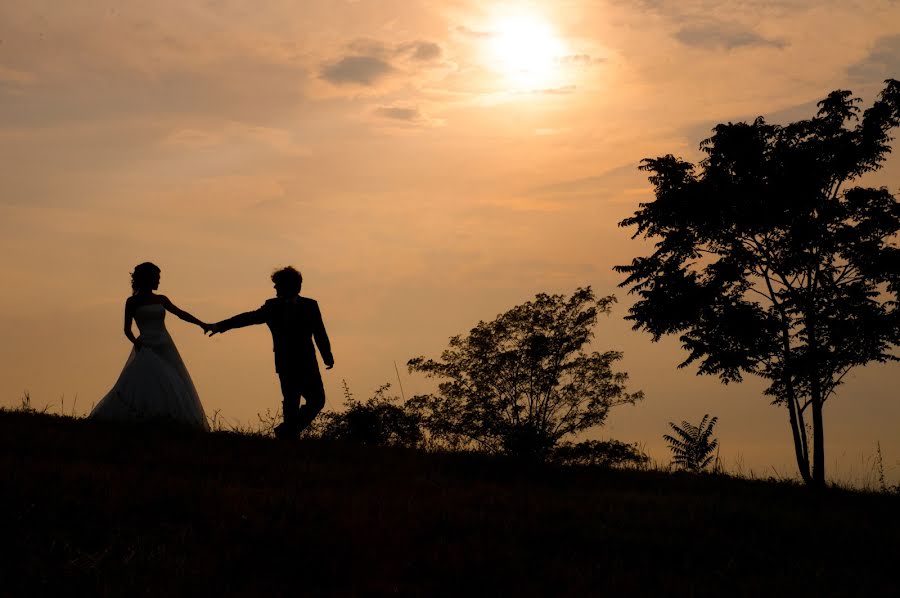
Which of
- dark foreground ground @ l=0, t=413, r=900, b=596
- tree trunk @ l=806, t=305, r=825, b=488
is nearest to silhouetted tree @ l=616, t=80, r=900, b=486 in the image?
A: tree trunk @ l=806, t=305, r=825, b=488

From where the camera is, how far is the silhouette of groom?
15.0 meters

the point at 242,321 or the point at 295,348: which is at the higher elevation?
the point at 242,321

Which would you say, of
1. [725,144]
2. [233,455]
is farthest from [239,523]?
[725,144]

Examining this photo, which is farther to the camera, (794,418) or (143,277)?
→ (794,418)

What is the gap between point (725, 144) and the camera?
2861 centimetres

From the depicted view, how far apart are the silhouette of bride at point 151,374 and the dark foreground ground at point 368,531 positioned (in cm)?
147

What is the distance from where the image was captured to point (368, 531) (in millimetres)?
9148

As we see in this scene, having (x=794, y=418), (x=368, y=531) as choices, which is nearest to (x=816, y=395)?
(x=794, y=418)

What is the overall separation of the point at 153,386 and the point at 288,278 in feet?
9.16

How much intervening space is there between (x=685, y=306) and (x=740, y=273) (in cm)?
214

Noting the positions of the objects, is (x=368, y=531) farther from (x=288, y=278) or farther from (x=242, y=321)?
(x=242, y=321)

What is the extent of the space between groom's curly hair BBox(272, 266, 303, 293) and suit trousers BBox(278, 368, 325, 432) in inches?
54.5

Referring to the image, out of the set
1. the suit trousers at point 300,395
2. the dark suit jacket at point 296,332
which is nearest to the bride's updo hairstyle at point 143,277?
the dark suit jacket at point 296,332

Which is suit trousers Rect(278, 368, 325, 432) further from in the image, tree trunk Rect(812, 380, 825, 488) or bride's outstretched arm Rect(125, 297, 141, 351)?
tree trunk Rect(812, 380, 825, 488)
